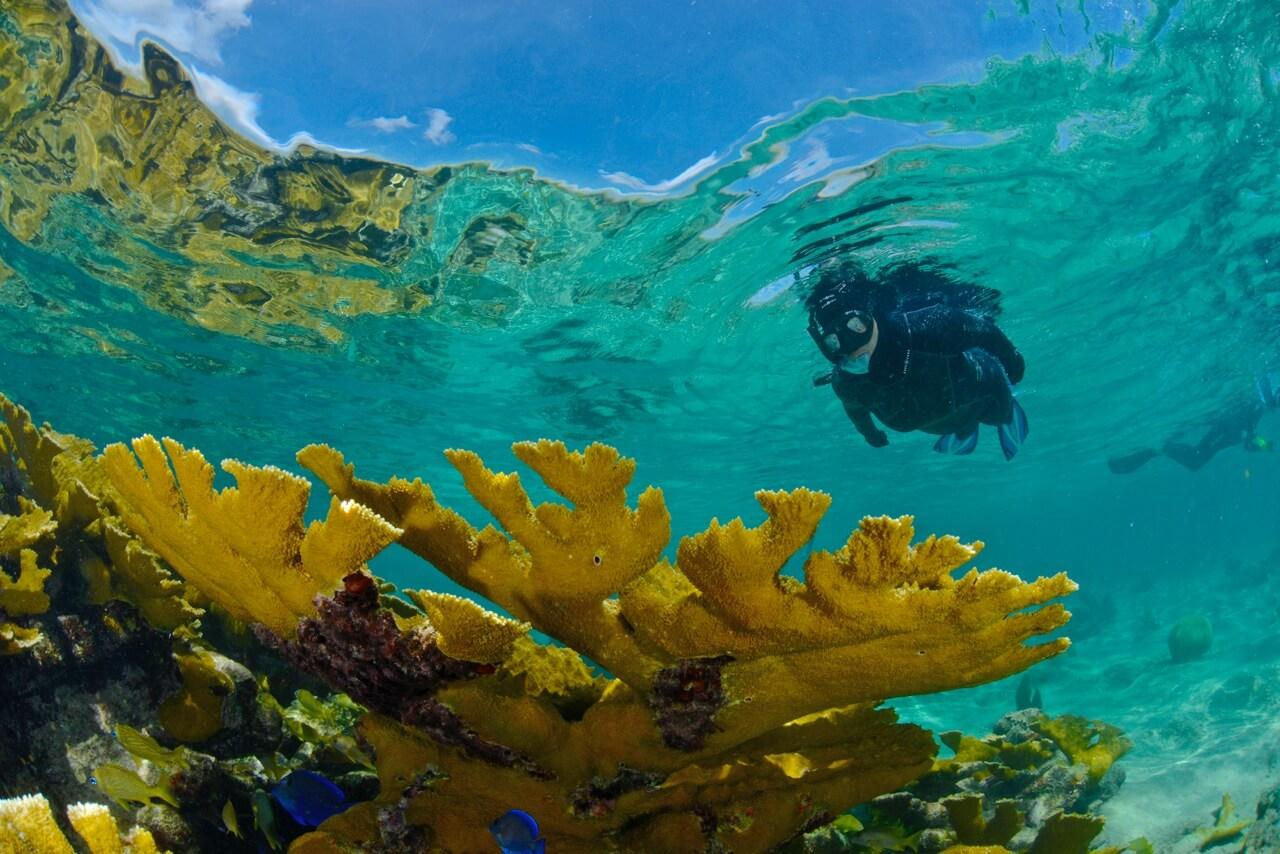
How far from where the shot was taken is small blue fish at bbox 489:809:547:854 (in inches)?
89.6

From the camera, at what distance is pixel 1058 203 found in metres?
12.8

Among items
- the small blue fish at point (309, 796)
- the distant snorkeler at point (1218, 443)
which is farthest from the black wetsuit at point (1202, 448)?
the small blue fish at point (309, 796)

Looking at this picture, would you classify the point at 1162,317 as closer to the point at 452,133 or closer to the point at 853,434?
the point at 853,434

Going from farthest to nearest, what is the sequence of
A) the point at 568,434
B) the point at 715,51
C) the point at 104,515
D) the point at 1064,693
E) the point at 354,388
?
1. the point at 568,434
2. the point at 1064,693
3. the point at 354,388
4. the point at 715,51
5. the point at 104,515

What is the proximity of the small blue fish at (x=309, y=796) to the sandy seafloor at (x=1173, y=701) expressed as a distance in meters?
8.21

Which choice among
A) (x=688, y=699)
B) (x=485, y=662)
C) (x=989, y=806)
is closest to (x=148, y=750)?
(x=485, y=662)

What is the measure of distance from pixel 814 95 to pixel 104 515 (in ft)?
29.1

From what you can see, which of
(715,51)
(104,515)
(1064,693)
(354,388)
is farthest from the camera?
(1064,693)

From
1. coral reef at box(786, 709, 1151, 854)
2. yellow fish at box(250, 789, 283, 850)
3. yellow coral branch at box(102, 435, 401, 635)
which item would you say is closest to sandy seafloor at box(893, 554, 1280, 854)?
coral reef at box(786, 709, 1151, 854)

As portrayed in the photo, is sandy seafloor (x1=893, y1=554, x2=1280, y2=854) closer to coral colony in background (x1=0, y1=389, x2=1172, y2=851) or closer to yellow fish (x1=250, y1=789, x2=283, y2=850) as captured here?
coral colony in background (x1=0, y1=389, x2=1172, y2=851)

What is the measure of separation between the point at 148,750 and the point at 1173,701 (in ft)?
69.1

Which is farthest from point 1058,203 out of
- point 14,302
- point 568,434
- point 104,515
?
point 14,302

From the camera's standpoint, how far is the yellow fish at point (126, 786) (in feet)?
9.05

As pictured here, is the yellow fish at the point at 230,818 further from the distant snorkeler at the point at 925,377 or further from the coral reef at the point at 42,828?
the distant snorkeler at the point at 925,377
